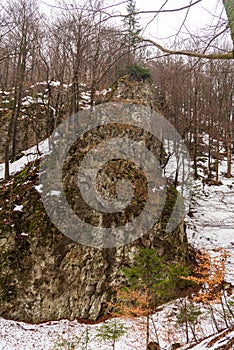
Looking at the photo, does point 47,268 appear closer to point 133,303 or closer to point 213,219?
point 133,303

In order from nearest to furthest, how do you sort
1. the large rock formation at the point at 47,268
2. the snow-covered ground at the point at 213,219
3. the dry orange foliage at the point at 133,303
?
the dry orange foliage at the point at 133,303 → the large rock formation at the point at 47,268 → the snow-covered ground at the point at 213,219

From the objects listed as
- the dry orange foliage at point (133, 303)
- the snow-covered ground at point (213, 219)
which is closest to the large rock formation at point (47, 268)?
the dry orange foliage at point (133, 303)

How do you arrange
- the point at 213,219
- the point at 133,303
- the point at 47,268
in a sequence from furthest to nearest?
the point at 213,219 → the point at 47,268 → the point at 133,303

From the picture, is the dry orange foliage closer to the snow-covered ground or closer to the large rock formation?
the large rock formation

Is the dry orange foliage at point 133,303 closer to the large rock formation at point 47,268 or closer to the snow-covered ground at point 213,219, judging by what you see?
the large rock formation at point 47,268

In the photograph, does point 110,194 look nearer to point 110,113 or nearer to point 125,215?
point 125,215

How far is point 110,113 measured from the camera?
42.2ft

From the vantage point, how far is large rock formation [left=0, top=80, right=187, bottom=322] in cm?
885

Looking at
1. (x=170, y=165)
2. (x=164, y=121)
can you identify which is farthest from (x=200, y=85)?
(x=170, y=165)

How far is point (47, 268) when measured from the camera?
9.18 meters

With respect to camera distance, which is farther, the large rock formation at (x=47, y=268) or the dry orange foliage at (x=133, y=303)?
the large rock formation at (x=47, y=268)

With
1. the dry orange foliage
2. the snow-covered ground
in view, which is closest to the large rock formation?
the dry orange foliage

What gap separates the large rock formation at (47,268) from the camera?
348 inches

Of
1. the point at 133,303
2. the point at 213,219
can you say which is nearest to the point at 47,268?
the point at 133,303
